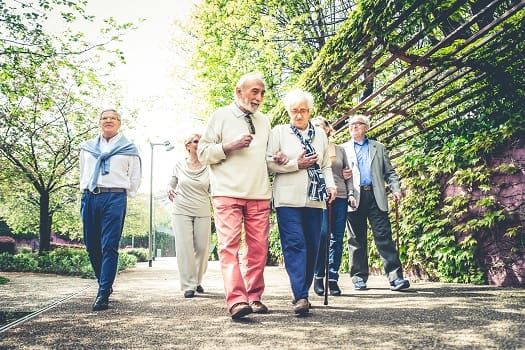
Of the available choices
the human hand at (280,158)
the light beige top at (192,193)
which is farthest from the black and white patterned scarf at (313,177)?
the light beige top at (192,193)

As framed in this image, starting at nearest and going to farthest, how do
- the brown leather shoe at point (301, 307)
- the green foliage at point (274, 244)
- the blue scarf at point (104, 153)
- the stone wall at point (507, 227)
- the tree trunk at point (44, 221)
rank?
the brown leather shoe at point (301, 307) < the blue scarf at point (104, 153) < the stone wall at point (507, 227) < the green foliage at point (274, 244) < the tree trunk at point (44, 221)

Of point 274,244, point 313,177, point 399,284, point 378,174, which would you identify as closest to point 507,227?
point 399,284

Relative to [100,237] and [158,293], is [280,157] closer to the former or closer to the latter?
[100,237]

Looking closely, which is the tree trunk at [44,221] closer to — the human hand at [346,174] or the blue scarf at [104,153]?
the blue scarf at [104,153]

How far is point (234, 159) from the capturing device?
413cm

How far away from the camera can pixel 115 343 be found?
9.85 feet

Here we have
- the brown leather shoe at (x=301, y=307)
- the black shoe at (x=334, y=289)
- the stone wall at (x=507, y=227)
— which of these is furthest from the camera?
the stone wall at (x=507, y=227)

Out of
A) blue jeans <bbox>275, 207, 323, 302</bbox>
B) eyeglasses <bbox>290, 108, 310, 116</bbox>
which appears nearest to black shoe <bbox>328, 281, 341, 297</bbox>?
blue jeans <bbox>275, 207, 323, 302</bbox>

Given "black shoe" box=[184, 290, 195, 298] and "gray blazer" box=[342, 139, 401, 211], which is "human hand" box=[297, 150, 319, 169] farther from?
"black shoe" box=[184, 290, 195, 298]

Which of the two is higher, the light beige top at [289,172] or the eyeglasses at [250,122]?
the eyeglasses at [250,122]

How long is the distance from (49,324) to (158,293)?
8.06 feet

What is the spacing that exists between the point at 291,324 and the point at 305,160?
4.48 ft

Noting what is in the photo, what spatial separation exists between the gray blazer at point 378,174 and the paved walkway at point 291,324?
117 cm

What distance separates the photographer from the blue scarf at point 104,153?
474 cm
